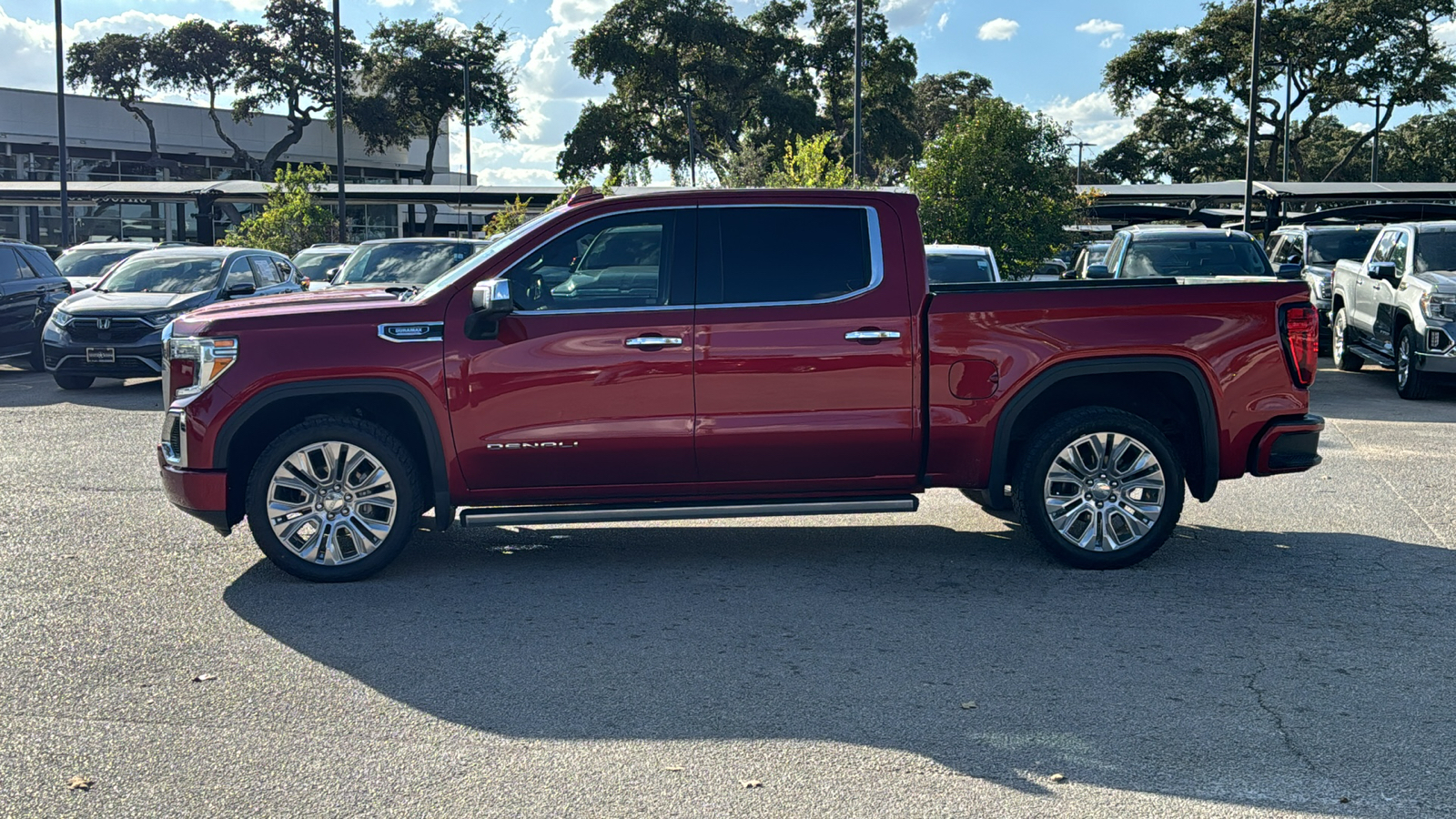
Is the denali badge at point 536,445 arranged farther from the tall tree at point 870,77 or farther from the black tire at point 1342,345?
the tall tree at point 870,77

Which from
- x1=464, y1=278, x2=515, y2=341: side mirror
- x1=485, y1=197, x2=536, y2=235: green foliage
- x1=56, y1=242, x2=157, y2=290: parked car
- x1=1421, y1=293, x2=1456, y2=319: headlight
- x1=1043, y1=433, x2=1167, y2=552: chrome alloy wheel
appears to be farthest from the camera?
x1=485, y1=197, x2=536, y2=235: green foliage

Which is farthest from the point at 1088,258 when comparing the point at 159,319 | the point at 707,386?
the point at 707,386

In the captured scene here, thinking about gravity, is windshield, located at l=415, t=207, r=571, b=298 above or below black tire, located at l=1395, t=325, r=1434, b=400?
above

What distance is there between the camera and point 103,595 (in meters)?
6.68

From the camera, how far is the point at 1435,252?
15.1 metres

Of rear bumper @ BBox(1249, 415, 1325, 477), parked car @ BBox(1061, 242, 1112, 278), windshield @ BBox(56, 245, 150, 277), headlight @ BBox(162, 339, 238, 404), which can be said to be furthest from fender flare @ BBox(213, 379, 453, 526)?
windshield @ BBox(56, 245, 150, 277)

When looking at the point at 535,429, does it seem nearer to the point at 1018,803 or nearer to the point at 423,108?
the point at 1018,803

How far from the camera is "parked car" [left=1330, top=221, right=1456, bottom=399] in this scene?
13.9m

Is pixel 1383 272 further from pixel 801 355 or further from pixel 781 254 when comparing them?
pixel 801 355

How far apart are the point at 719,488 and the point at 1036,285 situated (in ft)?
6.22

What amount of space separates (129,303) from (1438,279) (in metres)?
14.1

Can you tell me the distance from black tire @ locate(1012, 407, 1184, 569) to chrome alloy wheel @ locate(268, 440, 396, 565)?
10.6 feet

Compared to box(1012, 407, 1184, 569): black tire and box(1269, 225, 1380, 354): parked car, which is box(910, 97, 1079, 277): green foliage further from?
box(1012, 407, 1184, 569): black tire

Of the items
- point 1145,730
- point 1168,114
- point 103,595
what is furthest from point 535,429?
point 1168,114
